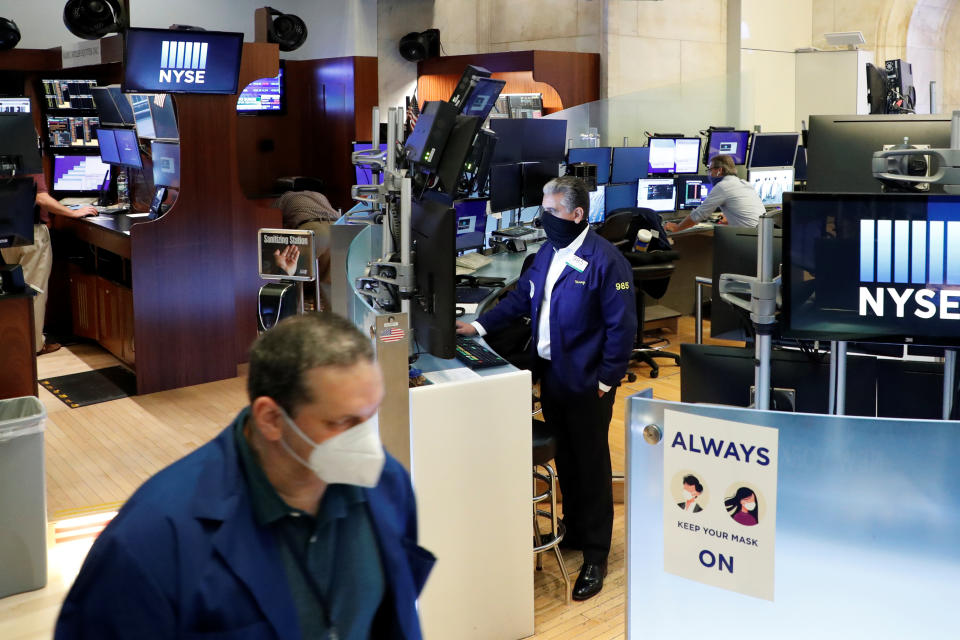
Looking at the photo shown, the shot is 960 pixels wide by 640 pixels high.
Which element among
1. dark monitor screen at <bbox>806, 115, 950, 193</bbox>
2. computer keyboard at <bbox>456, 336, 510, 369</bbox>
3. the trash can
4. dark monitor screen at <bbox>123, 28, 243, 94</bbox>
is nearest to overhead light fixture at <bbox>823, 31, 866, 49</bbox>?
dark monitor screen at <bbox>123, 28, 243, 94</bbox>

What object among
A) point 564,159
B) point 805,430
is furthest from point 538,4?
point 805,430

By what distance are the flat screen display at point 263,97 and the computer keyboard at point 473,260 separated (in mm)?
6551

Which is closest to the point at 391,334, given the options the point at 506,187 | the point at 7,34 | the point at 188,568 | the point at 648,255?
the point at 188,568

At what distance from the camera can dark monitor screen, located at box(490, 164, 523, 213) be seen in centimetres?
594

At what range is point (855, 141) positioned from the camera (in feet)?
10.9

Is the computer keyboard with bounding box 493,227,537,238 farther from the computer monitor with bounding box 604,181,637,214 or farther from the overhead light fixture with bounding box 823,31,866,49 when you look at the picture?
the overhead light fixture with bounding box 823,31,866,49

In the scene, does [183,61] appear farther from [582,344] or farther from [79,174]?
[582,344]

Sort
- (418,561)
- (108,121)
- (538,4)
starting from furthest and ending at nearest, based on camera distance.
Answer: (538,4) < (108,121) < (418,561)

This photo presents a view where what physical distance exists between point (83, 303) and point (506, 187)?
3317mm

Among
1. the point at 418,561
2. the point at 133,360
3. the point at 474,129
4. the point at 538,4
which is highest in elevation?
the point at 538,4

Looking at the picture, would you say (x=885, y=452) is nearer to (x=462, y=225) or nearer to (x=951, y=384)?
(x=951, y=384)

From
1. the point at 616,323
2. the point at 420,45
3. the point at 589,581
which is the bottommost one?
the point at 589,581

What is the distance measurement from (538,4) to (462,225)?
Result: 6.69 meters

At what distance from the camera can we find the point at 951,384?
2352 millimetres
